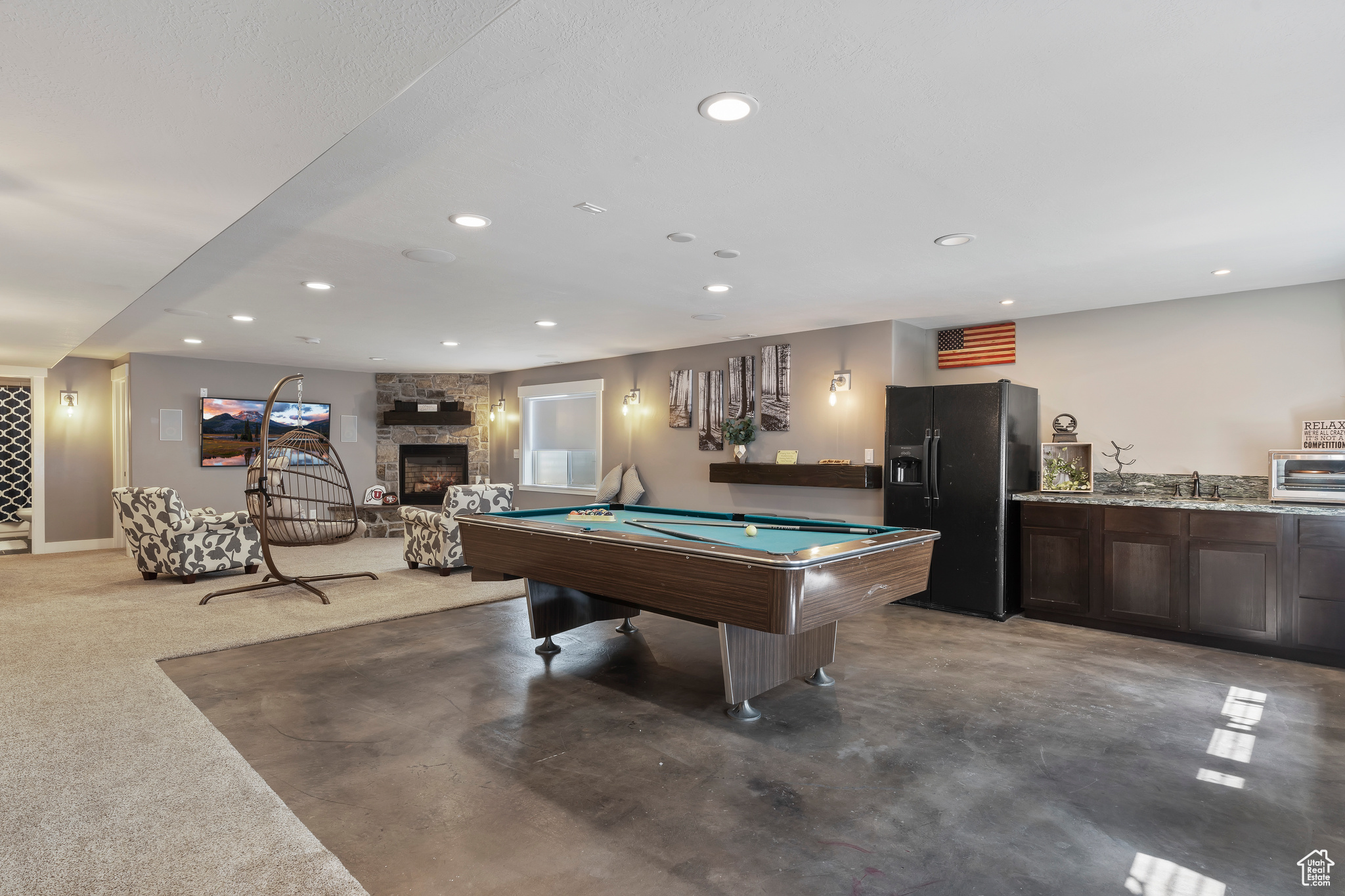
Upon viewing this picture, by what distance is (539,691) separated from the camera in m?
Answer: 3.48

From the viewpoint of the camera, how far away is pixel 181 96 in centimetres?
190

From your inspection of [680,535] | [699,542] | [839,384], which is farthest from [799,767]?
[839,384]

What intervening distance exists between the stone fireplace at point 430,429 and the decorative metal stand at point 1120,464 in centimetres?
783

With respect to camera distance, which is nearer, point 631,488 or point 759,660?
point 759,660

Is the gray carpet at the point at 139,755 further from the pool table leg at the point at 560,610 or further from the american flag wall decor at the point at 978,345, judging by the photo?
the american flag wall decor at the point at 978,345

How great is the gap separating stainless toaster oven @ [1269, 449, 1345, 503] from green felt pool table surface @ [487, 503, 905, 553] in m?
2.55

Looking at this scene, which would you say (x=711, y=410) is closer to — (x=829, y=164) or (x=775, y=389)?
(x=775, y=389)

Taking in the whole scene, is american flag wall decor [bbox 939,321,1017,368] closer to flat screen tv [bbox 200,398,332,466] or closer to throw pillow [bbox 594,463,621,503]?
throw pillow [bbox 594,463,621,503]

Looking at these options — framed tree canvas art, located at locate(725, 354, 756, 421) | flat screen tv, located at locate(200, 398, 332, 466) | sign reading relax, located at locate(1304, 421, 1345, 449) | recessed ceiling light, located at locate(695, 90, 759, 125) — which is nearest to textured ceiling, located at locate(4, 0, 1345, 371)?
recessed ceiling light, located at locate(695, 90, 759, 125)

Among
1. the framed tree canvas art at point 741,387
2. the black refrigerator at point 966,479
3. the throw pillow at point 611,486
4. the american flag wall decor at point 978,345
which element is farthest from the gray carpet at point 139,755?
the american flag wall decor at point 978,345

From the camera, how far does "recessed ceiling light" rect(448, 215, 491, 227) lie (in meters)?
3.34

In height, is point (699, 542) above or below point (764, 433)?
below

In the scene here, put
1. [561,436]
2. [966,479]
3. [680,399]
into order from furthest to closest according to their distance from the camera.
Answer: [561,436] → [680,399] → [966,479]

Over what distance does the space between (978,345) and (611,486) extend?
415cm
